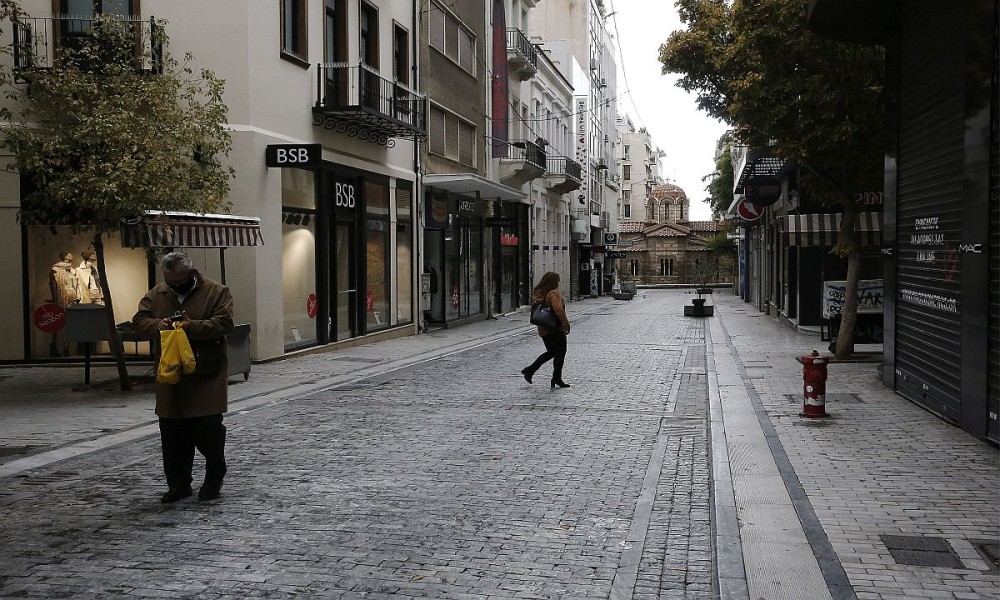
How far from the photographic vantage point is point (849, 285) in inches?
626

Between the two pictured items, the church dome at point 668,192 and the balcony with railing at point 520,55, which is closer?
the balcony with railing at point 520,55

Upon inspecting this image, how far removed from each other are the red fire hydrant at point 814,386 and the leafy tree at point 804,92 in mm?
5828

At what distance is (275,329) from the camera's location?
53.8ft

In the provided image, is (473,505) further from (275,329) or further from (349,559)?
(275,329)

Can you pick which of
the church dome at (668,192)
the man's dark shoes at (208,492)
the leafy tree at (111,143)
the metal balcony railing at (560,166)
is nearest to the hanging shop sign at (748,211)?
the metal balcony railing at (560,166)

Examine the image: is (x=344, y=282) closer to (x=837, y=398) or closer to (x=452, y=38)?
(x=452, y=38)

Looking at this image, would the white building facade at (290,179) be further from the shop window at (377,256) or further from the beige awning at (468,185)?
the beige awning at (468,185)

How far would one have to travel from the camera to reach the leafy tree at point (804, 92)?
586 inches

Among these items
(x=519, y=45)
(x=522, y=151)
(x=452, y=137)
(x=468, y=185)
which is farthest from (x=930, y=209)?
(x=519, y=45)

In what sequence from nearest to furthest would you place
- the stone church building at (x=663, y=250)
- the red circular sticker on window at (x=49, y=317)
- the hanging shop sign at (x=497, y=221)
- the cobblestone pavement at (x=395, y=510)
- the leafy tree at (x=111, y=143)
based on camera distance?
the cobblestone pavement at (x=395, y=510) → the leafy tree at (x=111, y=143) → the red circular sticker on window at (x=49, y=317) → the hanging shop sign at (x=497, y=221) → the stone church building at (x=663, y=250)

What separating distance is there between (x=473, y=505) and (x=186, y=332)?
2303 millimetres

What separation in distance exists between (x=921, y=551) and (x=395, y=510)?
327cm

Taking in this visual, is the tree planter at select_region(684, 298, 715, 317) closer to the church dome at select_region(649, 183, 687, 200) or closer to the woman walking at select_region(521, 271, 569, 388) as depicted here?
the woman walking at select_region(521, 271, 569, 388)

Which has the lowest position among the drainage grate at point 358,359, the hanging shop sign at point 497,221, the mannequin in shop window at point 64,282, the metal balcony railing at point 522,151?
the drainage grate at point 358,359
